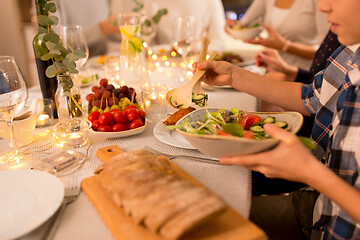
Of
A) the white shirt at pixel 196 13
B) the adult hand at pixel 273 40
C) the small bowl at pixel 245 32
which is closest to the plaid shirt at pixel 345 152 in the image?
the small bowl at pixel 245 32

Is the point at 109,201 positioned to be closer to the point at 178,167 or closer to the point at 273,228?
the point at 178,167

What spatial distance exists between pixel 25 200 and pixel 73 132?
32 centimetres

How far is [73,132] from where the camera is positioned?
0.97 meters

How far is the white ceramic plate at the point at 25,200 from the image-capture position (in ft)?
1.95

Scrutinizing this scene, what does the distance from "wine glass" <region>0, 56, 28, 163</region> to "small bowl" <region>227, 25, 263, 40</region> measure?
1539 millimetres

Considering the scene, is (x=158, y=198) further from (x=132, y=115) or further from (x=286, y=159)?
(x=132, y=115)

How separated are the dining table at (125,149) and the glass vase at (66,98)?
0.07 m

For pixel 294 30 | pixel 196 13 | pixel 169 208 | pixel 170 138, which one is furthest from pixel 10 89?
pixel 196 13

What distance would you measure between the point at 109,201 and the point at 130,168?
0.08m

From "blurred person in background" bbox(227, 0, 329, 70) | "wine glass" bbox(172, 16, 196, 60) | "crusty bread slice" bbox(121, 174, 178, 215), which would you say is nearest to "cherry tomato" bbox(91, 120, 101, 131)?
"crusty bread slice" bbox(121, 174, 178, 215)

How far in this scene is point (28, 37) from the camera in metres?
4.04

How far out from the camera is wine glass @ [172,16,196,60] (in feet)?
5.86

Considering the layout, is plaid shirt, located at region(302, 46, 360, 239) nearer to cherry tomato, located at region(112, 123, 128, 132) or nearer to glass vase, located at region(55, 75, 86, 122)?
cherry tomato, located at region(112, 123, 128, 132)

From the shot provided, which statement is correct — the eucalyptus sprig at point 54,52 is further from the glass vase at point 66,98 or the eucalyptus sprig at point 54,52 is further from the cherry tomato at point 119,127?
the cherry tomato at point 119,127
